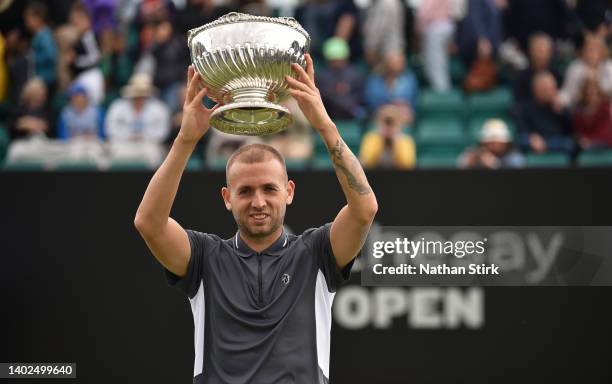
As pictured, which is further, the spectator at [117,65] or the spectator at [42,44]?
the spectator at [117,65]

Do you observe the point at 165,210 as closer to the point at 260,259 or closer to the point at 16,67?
the point at 260,259

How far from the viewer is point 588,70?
27.7 ft

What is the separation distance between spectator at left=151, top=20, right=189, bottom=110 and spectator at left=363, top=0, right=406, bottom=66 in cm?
188

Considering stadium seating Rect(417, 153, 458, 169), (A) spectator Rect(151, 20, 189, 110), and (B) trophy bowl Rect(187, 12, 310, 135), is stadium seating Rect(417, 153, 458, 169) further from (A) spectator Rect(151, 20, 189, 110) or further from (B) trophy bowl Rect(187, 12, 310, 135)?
(B) trophy bowl Rect(187, 12, 310, 135)

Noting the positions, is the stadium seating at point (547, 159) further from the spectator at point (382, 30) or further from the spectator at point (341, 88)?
the spectator at point (382, 30)

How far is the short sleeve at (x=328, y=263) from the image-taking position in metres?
3.40

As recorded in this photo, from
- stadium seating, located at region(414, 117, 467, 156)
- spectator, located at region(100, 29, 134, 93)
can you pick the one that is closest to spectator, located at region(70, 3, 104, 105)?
spectator, located at region(100, 29, 134, 93)

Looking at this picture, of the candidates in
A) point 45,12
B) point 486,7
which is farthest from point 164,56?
point 486,7

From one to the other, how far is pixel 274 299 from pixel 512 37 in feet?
22.5

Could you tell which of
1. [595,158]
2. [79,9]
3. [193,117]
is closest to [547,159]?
[595,158]

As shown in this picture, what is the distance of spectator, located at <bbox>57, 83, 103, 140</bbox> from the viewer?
8.36 m

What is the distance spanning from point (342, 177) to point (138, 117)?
5.29 metres

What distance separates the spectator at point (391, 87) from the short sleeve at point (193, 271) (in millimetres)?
5490

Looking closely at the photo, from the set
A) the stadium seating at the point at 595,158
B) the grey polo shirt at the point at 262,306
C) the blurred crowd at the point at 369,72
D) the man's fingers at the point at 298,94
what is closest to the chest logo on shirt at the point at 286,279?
the grey polo shirt at the point at 262,306
